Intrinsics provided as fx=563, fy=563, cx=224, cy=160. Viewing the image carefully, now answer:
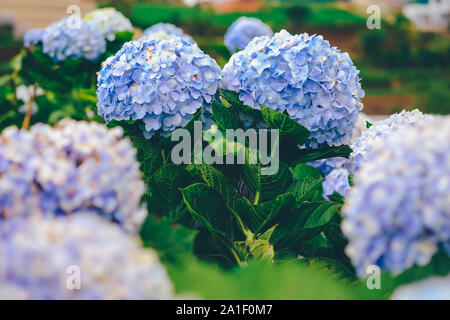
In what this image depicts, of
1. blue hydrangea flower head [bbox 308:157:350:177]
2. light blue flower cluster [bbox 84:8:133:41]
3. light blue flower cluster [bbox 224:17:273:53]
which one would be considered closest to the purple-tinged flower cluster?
blue hydrangea flower head [bbox 308:157:350:177]

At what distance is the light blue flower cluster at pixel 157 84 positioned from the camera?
1557 mm

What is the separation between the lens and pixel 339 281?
1383mm

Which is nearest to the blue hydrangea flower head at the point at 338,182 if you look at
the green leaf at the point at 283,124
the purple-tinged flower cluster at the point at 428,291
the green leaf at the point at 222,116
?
the green leaf at the point at 283,124

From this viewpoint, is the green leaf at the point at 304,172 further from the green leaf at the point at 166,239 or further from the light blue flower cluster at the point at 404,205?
the light blue flower cluster at the point at 404,205

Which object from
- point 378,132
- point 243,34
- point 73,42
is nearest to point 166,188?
point 378,132

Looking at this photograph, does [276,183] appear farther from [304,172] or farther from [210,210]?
[304,172]

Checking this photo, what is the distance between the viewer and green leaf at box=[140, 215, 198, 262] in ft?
3.54

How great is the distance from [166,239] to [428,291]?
19.5 inches

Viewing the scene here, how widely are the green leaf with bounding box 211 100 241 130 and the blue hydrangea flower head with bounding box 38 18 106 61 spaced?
4.14 feet

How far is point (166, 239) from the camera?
1.10 meters

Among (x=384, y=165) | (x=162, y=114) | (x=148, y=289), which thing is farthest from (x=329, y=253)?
(x=148, y=289)

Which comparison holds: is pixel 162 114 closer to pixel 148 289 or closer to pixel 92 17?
pixel 148 289

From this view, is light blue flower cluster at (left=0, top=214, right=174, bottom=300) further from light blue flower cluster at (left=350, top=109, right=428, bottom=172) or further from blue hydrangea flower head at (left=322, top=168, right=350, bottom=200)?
blue hydrangea flower head at (left=322, top=168, right=350, bottom=200)

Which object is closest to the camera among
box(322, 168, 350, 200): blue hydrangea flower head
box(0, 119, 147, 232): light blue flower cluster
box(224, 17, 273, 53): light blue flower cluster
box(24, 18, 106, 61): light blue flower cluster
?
box(0, 119, 147, 232): light blue flower cluster
